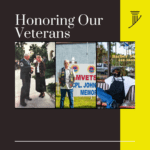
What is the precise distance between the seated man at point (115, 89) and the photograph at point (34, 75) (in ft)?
5.86

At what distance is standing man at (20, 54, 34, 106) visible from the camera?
6.12 m

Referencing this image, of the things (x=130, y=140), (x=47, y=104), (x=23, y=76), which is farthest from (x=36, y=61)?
(x=130, y=140)

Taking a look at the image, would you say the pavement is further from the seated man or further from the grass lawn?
the seated man

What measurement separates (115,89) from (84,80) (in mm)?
1155

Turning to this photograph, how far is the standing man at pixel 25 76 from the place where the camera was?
6.12 metres

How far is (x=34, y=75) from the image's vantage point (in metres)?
6.21

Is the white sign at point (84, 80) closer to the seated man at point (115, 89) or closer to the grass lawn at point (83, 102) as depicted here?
the grass lawn at point (83, 102)

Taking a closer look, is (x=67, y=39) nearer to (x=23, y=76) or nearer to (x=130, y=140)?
(x=23, y=76)

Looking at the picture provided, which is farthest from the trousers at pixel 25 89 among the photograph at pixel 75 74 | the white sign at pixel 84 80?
the white sign at pixel 84 80

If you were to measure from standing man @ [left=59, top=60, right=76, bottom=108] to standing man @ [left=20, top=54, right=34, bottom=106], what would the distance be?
1.11 metres

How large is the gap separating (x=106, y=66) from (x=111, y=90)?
88 centimetres

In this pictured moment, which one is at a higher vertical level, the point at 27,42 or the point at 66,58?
the point at 27,42

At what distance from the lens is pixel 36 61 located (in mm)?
6238

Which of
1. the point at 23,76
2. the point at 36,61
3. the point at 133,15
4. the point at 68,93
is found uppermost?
the point at 133,15
